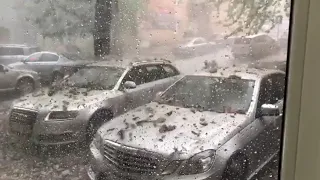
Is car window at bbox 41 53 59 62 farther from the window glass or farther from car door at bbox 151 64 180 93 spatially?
car door at bbox 151 64 180 93

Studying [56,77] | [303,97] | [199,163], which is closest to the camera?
[303,97]

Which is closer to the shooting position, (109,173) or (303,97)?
(303,97)

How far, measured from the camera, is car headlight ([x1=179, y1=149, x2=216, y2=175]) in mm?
734

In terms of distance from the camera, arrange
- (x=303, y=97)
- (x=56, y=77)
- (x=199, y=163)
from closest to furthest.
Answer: (x=303, y=97)
(x=199, y=163)
(x=56, y=77)

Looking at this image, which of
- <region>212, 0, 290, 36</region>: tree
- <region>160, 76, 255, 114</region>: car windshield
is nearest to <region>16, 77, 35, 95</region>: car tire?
<region>160, 76, 255, 114</region>: car windshield

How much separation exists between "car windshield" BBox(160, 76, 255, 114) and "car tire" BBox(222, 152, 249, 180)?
10 cm

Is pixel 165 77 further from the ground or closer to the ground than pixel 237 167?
further from the ground

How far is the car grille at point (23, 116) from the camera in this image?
2.76 feet

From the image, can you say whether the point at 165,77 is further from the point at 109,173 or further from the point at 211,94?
the point at 109,173

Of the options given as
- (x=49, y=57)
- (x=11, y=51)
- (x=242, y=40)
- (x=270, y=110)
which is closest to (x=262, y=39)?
(x=242, y=40)

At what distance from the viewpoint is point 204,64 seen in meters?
0.76

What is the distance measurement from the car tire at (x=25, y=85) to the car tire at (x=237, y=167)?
0.49 metres

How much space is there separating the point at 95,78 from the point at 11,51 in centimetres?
22

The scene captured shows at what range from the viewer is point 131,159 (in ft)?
2.54
